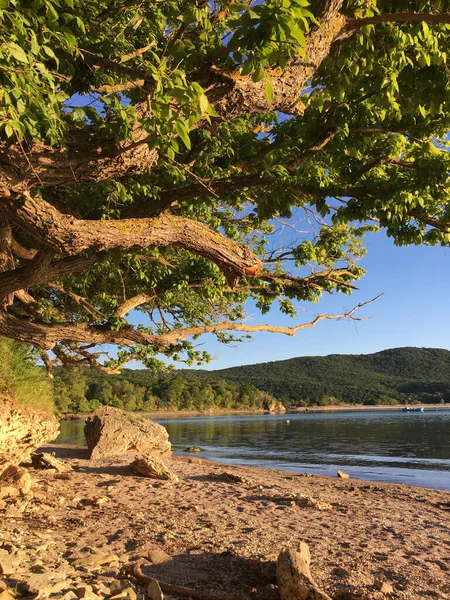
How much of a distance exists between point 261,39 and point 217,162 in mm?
4371

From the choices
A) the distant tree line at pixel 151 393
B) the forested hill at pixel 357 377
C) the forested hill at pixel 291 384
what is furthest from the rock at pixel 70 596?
the forested hill at pixel 357 377

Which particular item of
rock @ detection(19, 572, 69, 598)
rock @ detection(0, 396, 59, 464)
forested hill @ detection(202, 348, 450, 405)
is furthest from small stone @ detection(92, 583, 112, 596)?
forested hill @ detection(202, 348, 450, 405)

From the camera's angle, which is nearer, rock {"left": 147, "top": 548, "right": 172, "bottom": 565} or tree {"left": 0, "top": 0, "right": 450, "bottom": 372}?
tree {"left": 0, "top": 0, "right": 450, "bottom": 372}

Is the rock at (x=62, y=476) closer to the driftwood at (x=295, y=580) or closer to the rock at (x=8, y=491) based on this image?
the rock at (x=8, y=491)

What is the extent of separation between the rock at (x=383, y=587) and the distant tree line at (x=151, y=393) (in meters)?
80.3

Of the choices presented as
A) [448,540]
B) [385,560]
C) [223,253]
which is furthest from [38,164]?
[448,540]

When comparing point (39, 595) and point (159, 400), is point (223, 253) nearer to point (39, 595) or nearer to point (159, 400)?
point (39, 595)

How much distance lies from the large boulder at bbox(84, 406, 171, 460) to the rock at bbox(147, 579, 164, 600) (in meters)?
13.3

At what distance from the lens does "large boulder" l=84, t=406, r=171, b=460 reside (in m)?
16.7

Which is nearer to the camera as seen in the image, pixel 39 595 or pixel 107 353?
pixel 39 595

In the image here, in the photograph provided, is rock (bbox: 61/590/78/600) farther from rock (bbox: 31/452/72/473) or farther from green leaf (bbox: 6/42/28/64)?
rock (bbox: 31/452/72/473)

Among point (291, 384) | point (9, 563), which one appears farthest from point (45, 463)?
point (291, 384)

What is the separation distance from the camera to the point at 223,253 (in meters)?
5.38

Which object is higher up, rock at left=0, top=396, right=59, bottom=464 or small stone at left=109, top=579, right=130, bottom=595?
rock at left=0, top=396, right=59, bottom=464
